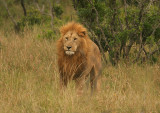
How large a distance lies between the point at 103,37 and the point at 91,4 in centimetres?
75

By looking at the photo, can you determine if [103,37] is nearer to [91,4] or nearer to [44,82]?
[91,4]

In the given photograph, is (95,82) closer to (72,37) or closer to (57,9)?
(72,37)

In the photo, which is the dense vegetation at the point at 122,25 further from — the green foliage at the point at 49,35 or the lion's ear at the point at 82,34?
the green foliage at the point at 49,35

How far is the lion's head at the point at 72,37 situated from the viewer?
508 cm

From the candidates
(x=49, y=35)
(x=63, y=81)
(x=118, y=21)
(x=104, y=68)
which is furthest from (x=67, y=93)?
(x=49, y=35)

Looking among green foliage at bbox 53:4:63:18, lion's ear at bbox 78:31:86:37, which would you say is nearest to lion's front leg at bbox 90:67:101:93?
lion's ear at bbox 78:31:86:37

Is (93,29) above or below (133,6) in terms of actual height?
below

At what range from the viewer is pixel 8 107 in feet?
14.2

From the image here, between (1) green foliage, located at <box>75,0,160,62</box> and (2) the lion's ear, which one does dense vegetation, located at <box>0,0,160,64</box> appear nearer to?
(1) green foliage, located at <box>75,0,160,62</box>

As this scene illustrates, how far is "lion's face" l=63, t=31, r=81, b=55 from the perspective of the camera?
5066 mm

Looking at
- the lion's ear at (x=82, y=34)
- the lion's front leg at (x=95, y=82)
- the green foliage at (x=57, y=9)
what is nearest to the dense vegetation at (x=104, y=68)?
the lion's front leg at (x=95, y=82)

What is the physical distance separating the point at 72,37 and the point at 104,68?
1.10 meters

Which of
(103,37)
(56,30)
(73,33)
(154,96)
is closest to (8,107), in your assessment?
(73,33)

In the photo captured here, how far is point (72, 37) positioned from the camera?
5.18m
